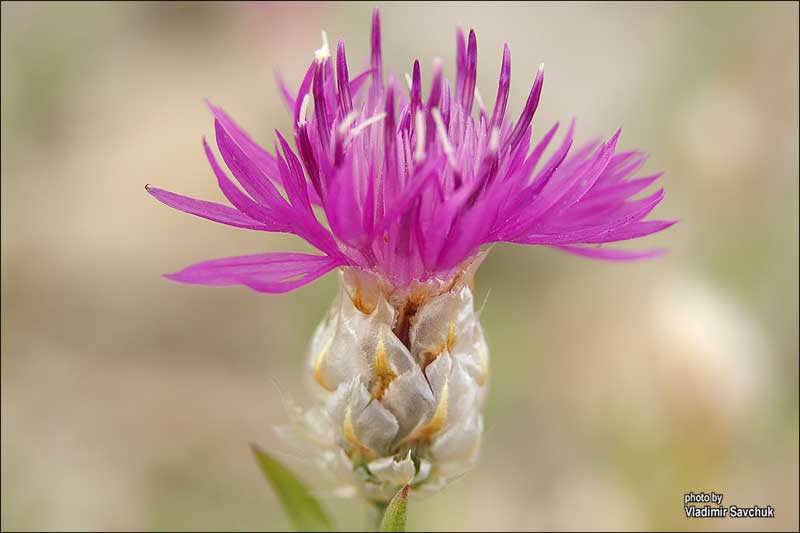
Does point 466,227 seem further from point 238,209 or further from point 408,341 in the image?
point 238,209

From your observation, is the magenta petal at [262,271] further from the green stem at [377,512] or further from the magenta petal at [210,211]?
the green stem at [377,512]

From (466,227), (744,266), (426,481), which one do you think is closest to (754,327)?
(744,266)

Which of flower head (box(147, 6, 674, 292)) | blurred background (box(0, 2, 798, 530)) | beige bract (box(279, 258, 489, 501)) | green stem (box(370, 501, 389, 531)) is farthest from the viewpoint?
blurred background (box(0, 2, 798, 530))

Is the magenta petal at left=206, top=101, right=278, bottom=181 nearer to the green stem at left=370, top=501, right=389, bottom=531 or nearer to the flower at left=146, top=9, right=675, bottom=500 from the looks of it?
the flower at left=146, top=9, right=675, bottom=500

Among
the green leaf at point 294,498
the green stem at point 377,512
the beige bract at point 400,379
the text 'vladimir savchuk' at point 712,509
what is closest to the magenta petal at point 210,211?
the beige bract at point 400,379

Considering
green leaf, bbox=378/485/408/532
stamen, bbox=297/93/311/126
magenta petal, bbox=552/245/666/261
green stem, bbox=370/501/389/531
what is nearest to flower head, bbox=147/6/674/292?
stamen, bbox=297/93/311/126
